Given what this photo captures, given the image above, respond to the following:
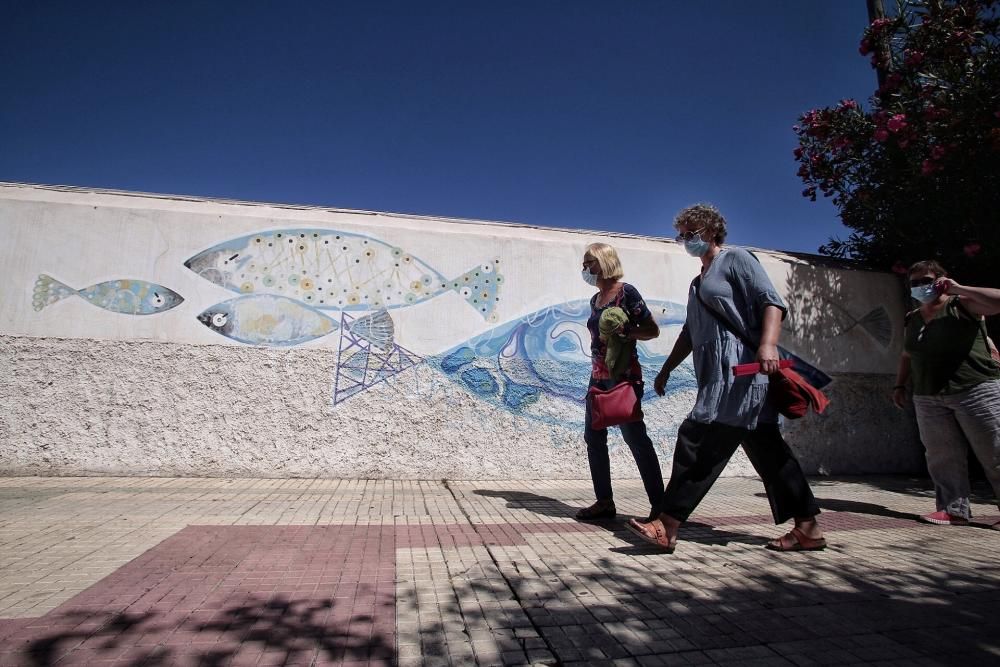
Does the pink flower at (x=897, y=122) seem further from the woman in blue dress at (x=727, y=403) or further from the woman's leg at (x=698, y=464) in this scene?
the woman's leg at (x=698, y=464)

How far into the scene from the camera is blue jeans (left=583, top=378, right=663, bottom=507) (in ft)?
10.1

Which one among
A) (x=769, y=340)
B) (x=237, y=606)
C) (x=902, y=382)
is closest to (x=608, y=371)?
(x=769, y=340)

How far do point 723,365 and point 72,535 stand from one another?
328 cm

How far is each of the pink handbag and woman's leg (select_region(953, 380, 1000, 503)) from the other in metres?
2.18

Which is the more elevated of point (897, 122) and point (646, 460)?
point (897, 122)

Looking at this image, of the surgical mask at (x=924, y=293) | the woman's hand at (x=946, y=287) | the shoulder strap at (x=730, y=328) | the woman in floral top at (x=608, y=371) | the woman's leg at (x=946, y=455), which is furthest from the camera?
the woman's leg at (x=946, y=455)

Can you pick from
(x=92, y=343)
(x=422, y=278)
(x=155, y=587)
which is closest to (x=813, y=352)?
(x=422, y=278)

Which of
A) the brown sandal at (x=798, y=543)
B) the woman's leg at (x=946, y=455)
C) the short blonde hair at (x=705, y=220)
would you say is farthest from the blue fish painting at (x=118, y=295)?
the woman's leg at (x=946, y=455)

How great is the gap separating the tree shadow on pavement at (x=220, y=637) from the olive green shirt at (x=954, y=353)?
3.76 m

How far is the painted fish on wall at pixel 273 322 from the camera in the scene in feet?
16.5

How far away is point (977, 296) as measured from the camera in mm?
2887

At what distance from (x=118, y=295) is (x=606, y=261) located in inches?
170

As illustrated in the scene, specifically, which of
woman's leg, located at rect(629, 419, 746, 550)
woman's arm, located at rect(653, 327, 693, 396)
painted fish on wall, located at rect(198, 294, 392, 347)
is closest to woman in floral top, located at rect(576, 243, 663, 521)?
woman's arm, located at rect(653, 327, 693, 396)

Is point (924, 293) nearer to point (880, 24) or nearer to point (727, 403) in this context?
point (727, 403)
